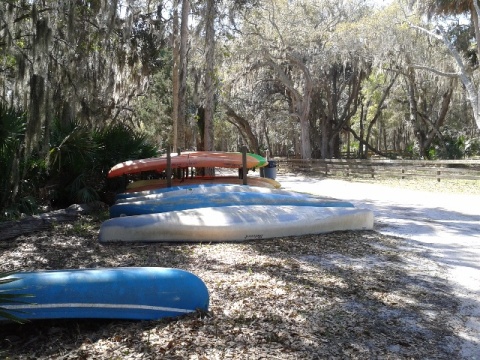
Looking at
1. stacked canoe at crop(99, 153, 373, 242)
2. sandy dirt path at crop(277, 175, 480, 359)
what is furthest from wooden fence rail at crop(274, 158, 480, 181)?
stacked canoe at crop(99, 153, 373, 242)

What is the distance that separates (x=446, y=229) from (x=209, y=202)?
4.28 m

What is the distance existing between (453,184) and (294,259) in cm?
1256

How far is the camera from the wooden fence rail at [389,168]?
17.4m

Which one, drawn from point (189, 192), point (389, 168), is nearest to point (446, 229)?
point (189, 192)

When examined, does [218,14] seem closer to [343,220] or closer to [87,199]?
[87,199]

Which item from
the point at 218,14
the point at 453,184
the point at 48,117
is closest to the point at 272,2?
the point at 218,14

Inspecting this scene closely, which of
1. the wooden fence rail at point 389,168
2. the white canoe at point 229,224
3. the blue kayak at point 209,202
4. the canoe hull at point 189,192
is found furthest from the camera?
the wooden fence rail at point 389,168

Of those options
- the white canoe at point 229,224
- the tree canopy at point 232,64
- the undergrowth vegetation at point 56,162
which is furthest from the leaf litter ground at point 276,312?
the tree canopy at point 232,64

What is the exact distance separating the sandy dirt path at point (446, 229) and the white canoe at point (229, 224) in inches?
39.0

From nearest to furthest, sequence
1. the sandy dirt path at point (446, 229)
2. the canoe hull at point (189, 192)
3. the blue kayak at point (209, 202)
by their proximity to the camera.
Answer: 1. the sandy dirt path at point (446, 229)
2. the blue kayak at point (209, 202)
3. the canoe hull at point (189, 192)

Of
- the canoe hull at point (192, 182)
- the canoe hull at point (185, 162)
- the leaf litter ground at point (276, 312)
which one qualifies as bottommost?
the leaf litter ground at point (276, 312)

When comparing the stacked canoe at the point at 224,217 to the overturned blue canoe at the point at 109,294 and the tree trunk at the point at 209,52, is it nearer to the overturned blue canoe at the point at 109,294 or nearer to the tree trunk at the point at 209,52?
the overturned blue canoe at the point at 109,294

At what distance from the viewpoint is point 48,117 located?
835 centimetres

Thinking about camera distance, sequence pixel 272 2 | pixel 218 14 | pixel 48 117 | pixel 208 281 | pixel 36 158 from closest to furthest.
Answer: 1. pixel 208 281
2. pixel 48 117
3. pixel 36 158
4. pixel 218 14
5. pixel 272 2
